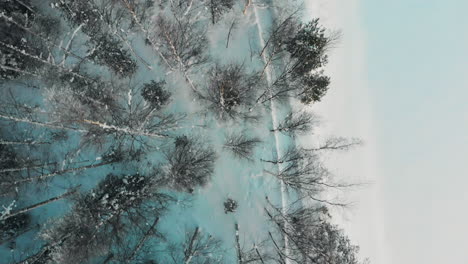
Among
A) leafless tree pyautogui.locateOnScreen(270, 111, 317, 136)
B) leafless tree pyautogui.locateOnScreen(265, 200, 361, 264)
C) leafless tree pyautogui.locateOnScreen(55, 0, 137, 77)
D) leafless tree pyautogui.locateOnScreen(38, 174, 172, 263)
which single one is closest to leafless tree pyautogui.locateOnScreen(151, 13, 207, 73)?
leafless tree pyautogui.locateOnScreen(55, 0, 137, 77)

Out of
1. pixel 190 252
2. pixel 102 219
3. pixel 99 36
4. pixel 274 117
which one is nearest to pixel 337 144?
pixel 274 117

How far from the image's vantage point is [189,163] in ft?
70.3

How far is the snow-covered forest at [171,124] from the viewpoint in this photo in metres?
21.5

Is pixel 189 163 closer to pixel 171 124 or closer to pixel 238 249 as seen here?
pixel 171 124

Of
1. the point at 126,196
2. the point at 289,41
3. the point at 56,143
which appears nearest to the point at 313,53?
the point at 289,41

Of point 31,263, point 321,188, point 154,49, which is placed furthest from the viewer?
point 154,49

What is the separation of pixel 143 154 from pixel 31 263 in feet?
28.4

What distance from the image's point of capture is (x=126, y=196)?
801 inches

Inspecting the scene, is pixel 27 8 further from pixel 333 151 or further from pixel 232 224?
pixel 333 151

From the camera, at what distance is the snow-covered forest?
21500 mm

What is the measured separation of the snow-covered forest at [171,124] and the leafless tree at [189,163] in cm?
9

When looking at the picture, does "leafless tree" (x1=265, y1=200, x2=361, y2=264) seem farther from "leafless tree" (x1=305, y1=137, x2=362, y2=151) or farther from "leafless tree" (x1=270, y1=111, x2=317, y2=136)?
"leafless tree" (x1=270, y1=111, x2=317, y2=136)

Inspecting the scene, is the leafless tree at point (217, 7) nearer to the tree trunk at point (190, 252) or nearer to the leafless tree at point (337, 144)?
the leafless tree at point (337, 144)

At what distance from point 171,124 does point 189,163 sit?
2.91 metres
